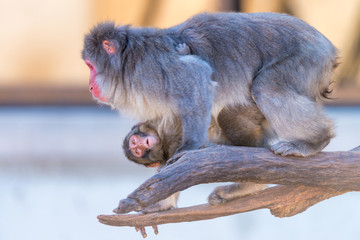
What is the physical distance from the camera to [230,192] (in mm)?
3932

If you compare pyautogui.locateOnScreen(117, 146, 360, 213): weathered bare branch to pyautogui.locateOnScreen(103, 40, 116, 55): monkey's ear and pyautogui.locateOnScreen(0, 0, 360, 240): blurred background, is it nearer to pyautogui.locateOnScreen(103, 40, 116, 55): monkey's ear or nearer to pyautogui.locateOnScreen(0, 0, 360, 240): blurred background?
pyautogui.locateOnScreen(103, 40, 116, 55): monkey's ear

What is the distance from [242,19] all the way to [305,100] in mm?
665

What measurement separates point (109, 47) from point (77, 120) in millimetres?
3830

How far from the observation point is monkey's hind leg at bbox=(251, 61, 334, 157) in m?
3.55

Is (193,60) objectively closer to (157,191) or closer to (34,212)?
(157,191)

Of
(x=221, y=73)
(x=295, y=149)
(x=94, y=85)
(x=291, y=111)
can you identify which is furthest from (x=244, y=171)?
(x=94, y=85)

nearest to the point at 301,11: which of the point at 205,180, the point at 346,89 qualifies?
the point at 346,89

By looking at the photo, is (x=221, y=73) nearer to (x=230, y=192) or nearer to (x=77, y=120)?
(x=230, y=192)

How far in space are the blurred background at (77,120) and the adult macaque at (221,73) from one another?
2.61m

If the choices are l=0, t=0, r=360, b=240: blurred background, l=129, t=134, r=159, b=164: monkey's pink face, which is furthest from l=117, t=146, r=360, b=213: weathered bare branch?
l=0, t=0, r=360, b=240: blurred background

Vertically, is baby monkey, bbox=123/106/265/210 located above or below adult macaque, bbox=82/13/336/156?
below

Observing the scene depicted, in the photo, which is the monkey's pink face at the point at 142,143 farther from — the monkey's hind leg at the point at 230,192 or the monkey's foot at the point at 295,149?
the monkey's foot at the point at 295,149

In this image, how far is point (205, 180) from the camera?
339 cm

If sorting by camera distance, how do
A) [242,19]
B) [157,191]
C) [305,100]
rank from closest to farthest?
[157,191] → [305,100] → [242,19]
